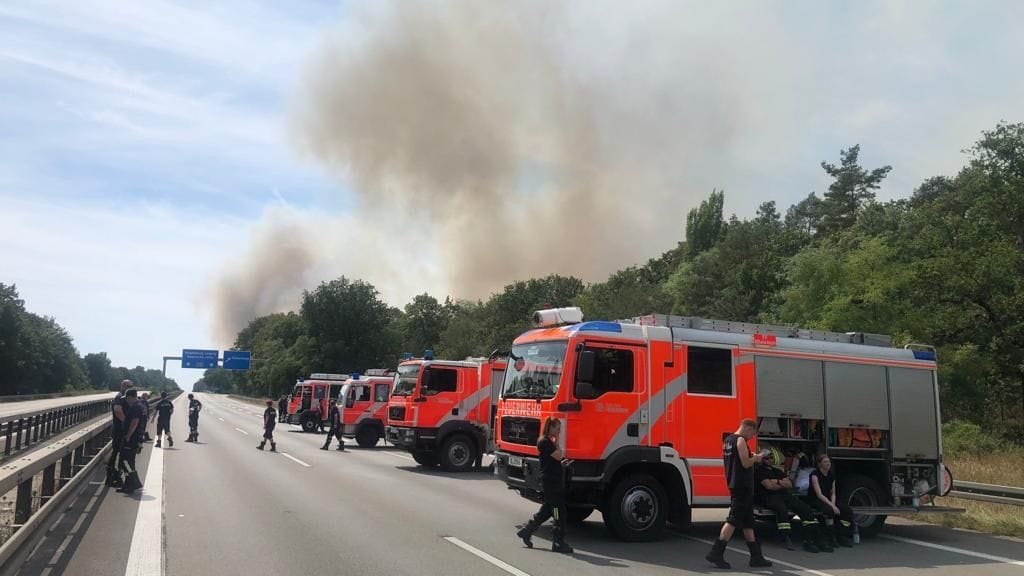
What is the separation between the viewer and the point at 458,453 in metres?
17.9

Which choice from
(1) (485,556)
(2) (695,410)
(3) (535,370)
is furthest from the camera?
(3) (535,370)

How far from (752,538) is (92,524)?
8.21 metres

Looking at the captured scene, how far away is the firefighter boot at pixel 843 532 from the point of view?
953 centimetres

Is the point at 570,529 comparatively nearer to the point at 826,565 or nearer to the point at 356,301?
the point at 826,565

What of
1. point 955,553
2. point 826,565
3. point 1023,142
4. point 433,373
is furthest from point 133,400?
point 1023,142

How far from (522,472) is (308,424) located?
26272 millimetres

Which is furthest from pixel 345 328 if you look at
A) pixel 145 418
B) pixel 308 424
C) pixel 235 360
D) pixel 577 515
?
pixel 577 515

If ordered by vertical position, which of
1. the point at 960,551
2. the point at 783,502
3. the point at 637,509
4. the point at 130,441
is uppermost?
the point at 130,441

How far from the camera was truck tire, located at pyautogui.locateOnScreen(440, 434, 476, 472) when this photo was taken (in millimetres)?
17578

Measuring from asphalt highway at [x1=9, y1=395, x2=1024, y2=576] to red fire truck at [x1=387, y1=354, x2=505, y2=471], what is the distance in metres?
3.93

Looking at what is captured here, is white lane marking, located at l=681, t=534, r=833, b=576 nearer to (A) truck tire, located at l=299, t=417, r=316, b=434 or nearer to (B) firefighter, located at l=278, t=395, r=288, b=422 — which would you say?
(A) truck tire, located at l=299, t=417, r=316, b=434

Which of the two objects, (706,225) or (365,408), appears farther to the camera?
(706,225)

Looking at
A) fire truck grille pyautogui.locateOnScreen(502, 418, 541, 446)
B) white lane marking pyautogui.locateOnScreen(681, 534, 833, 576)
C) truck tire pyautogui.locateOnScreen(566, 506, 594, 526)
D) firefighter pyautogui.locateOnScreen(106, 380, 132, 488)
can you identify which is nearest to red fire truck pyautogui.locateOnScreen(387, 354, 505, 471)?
firefighter pyautogui.locateOnScreen(106, 380, 132, 488)

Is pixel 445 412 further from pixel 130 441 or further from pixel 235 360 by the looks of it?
pixel 235 360
